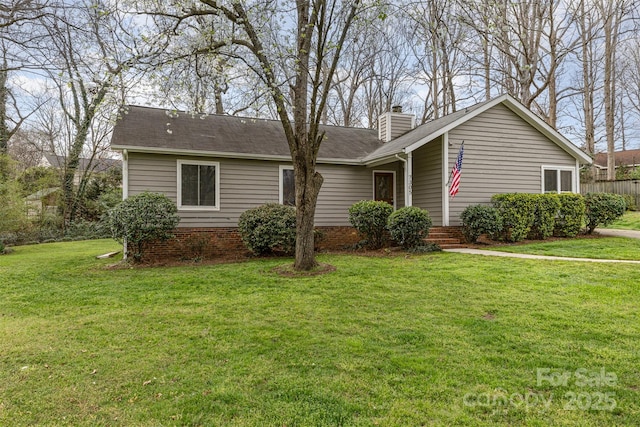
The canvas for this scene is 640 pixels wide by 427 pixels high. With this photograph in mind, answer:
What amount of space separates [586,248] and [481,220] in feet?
8.17

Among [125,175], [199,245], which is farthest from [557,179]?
[125,175]

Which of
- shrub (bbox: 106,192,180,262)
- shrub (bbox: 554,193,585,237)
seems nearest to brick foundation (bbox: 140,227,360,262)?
shrub (bbox: 106,192,180,262)

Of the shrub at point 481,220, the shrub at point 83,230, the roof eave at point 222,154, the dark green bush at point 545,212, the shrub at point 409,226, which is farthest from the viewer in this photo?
the shrub at point 83,230

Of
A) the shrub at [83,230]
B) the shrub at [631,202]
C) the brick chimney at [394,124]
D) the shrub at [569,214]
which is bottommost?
the shrub at [83,230]

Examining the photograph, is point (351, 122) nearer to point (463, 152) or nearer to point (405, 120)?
point (405, 120)

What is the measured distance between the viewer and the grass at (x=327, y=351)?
8.25 feet

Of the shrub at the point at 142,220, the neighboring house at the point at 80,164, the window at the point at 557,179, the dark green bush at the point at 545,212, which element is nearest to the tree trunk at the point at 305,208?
the shrub at the point at 142,220

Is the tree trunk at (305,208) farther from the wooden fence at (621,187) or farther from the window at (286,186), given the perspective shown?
the wooden fence at (621,187)

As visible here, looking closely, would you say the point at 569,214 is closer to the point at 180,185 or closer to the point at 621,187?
the point at 621,187

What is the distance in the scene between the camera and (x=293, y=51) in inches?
305

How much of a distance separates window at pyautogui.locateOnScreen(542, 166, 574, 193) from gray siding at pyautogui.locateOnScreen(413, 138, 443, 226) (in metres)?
3.76

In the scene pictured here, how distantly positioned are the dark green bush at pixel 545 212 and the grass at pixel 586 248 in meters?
0.51

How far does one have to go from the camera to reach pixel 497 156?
11.8m

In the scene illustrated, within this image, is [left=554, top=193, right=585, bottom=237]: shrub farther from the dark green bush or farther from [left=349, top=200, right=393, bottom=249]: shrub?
[left=349, top=200, right=393, bottom=249]: shrub
